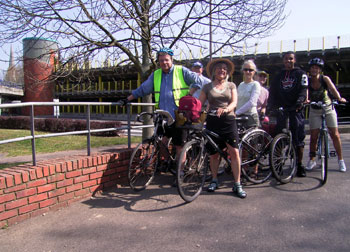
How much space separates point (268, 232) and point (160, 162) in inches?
73.9

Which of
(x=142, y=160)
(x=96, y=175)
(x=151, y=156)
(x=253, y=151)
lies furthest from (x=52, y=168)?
(x=253, y=151)

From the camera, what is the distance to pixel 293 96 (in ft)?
14.4

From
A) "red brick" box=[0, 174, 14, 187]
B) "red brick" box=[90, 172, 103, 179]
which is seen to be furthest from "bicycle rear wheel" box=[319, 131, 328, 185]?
"red brick" box=[0, 174, 14, 187]

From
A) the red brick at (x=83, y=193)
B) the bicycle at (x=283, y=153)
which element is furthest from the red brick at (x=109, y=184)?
the bicycle at (x=283, y=153)

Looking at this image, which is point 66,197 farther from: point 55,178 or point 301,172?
point 301,172

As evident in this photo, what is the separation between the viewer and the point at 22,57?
594 centimetres

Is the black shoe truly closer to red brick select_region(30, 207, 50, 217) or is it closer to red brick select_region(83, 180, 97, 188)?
red brick select_region(83, 180, 97, 188)

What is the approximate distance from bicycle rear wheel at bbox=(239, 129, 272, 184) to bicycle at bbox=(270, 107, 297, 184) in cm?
19

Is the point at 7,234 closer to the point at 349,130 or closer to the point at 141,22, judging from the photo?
the point at 141,22

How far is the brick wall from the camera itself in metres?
2.89

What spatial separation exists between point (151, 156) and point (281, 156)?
76.2 inches

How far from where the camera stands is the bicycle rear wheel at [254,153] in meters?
4.07

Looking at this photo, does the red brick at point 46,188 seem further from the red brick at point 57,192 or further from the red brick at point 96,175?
the red brick at point 96,175

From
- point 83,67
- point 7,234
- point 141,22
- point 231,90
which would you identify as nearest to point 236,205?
point 231,90
